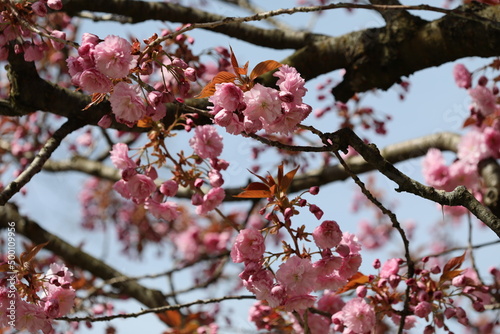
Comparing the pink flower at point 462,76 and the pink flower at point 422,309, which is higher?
the pink flower at point 462,76

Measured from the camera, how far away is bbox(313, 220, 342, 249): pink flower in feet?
5.76

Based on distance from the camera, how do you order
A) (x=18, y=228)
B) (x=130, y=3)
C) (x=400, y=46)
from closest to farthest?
1. (x=400, y=46)
2. (x=130, y=3)
3. (x=18, y=228)

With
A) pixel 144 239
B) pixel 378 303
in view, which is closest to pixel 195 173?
pixel 378 303

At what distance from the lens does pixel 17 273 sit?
180cm

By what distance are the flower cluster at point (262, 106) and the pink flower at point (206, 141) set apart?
44cm

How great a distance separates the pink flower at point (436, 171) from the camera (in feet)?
11.9

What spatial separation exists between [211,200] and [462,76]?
1818mm

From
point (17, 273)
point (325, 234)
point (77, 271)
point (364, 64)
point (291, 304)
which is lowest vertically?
point (17, 273)

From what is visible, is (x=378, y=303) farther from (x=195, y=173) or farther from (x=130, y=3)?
(x=130, y=3)

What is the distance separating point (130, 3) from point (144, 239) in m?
3.69

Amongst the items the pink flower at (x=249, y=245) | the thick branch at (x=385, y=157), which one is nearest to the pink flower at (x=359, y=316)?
the pink flower at (x=249, y=245)

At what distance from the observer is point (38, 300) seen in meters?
1.84

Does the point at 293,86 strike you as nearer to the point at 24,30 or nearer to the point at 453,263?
the point at 453,263

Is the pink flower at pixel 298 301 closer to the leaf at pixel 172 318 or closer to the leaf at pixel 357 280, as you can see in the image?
the leaf at pixel 357 280
